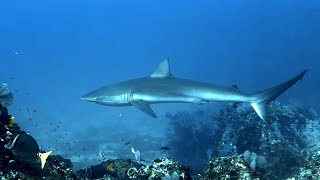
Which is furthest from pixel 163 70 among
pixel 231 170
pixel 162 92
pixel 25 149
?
pixel 25 149

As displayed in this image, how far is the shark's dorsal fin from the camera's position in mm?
11320

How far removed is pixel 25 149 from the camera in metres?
4.18

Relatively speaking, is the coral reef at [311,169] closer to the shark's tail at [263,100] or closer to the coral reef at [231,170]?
the coral reef at [231,170]

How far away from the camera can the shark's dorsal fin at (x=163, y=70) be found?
446 inches

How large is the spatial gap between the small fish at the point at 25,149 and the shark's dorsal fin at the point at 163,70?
7277 mm

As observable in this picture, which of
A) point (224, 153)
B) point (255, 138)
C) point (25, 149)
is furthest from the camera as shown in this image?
point (224, 153)

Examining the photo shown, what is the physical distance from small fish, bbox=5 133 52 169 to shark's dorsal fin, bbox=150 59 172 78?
7277mm

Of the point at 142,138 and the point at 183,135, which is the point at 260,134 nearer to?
the point at 183,135

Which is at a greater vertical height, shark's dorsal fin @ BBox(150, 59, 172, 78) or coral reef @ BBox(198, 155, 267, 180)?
shark's dorsal fin @ BBox(150, 59, 172, 78)

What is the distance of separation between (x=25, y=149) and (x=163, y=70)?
7580 mm

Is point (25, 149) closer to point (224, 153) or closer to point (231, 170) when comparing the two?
point (231, 170)

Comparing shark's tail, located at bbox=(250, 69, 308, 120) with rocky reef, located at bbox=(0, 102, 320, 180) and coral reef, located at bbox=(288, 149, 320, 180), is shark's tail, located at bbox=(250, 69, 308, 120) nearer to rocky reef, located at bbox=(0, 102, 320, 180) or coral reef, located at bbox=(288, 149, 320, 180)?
rocky reef, located at bbox=(0, 102, 320, 180)

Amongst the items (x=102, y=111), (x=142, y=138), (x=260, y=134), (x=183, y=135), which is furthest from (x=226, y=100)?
(x=102, y=111)

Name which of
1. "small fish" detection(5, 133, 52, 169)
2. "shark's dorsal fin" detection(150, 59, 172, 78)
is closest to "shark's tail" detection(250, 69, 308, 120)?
"shark's dorsal fin" detection(150, 59, 172, 78)
